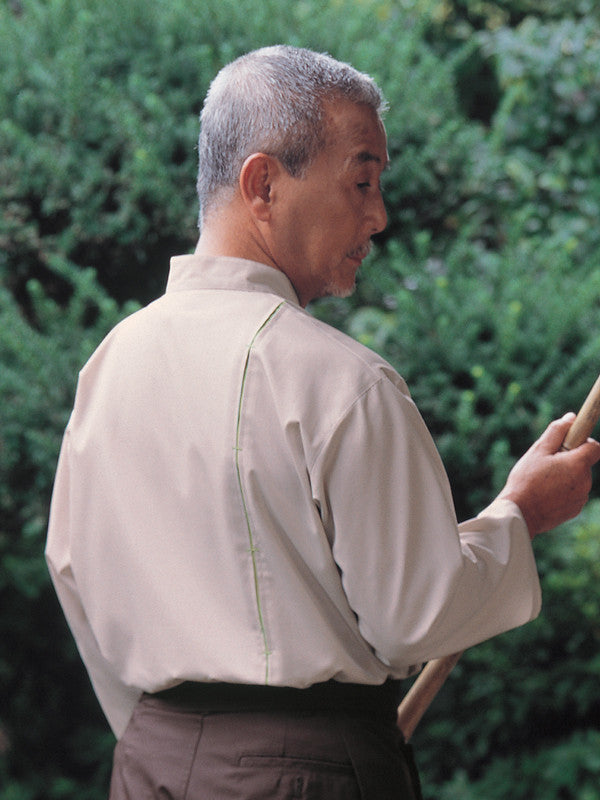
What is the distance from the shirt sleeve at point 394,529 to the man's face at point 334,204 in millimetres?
279

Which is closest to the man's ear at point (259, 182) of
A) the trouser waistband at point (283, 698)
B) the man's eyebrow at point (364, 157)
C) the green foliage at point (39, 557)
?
the man's eyebrow at point (364, 157)

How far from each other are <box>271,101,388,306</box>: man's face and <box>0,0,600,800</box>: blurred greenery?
5.45 ft

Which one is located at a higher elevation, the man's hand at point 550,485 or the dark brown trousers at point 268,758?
the man's hand at point 550,485

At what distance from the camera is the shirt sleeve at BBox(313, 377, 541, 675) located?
53.9 inches

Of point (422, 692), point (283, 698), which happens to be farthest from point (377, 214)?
point (422, 692)

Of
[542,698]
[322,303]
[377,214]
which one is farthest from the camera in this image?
[322,303]

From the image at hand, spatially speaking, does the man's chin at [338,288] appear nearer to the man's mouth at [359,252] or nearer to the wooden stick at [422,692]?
the man's mouth at [359,252]

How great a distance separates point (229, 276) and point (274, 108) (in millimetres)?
244

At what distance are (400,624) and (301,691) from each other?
203mm

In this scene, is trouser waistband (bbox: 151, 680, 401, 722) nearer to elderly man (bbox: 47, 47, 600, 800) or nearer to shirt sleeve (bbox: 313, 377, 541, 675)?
elderly man (bbox: 47, 47, 600, 800)

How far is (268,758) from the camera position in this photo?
148 centimetres

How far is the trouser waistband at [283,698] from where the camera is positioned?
1500mm

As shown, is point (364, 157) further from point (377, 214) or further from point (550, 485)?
point (550, 485)

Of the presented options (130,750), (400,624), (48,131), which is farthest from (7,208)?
(400,624)
